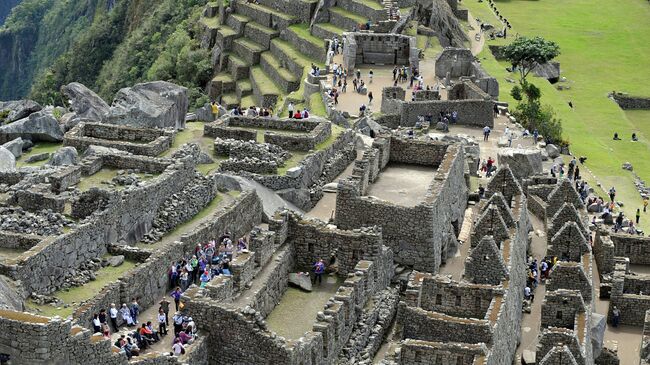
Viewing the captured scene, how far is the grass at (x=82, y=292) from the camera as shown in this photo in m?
33.0

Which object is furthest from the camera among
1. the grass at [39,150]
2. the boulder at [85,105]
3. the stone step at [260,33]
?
the stone step at [260,33]

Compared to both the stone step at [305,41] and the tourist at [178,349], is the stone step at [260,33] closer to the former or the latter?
the stone step at [305,41]

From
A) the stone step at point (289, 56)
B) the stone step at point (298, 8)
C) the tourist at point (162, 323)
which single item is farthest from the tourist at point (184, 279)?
the stone step at point (298, 8)

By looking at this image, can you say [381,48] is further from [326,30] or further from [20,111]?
[20,111]

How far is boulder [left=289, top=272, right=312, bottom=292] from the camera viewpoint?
1506 inches

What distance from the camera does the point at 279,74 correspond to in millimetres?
95312

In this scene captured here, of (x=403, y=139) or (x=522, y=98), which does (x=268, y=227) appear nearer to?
(x=403, y=139)

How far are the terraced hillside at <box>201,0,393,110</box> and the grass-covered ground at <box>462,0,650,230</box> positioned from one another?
11816 millimetres

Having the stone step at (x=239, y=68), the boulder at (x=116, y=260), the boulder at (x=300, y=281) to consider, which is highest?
the boulder at (x=116, y=260)

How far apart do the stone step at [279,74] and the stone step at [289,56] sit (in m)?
0.29

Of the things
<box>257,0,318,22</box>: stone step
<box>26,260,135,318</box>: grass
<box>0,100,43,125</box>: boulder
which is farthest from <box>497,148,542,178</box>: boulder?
<box>257,0,318,22</box>: stone step

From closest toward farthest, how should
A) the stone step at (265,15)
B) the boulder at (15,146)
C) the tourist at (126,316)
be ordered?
the tourist at (126,316), the boulder at (15,146), the stone step at (265,15)

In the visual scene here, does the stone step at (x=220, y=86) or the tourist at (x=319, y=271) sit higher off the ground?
the tourist at (x=319, y=271)

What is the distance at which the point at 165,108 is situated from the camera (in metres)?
54.2
